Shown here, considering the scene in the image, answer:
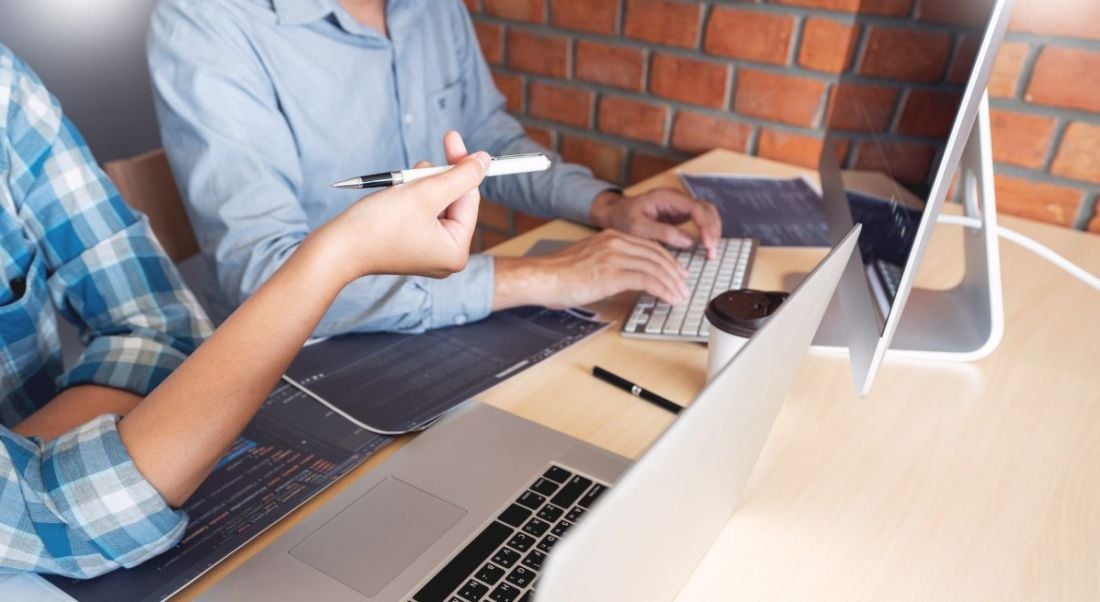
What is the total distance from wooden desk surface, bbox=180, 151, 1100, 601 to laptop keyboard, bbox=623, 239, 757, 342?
0.02m

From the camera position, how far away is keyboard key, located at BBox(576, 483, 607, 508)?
0.60m

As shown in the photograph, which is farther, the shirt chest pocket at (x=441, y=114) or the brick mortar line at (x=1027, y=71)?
the shirt chest pocket at (x=441, y=114)

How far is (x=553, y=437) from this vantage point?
2.22 feet

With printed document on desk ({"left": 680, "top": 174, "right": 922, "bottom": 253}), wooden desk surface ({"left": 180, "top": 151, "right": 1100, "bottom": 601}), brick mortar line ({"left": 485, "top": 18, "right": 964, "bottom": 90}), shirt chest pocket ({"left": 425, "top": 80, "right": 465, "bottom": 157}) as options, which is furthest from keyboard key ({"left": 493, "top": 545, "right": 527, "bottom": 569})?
brick mortar line ({"left": 485, "top": 18, "right": 964, "bottom": 90})

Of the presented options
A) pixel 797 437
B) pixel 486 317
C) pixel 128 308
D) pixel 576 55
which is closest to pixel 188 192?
pixel 128 308

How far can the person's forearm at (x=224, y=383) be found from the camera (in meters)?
0.57

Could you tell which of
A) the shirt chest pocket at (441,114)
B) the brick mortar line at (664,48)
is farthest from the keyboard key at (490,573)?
the brick mortar line at (664,48)

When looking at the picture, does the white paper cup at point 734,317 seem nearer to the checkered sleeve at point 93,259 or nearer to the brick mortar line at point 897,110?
the brick mortar line at point 897,110

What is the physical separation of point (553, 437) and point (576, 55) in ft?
3.77

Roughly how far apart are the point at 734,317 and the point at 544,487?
0.24 m

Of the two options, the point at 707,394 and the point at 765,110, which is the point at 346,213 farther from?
the point at 765,110

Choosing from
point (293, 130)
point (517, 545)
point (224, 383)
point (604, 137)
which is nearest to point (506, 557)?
point (517, 545)

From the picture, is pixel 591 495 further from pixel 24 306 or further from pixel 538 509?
pixel 24 306

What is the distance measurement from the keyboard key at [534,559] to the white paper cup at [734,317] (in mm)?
255
